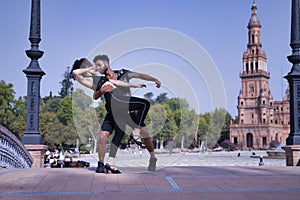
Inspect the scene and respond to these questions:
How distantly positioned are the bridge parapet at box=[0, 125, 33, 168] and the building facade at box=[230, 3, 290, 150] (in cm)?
9024

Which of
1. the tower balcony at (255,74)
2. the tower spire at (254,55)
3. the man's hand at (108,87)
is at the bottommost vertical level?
the man's hand at (108,87)

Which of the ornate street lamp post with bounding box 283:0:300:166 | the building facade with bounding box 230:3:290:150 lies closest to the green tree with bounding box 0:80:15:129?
the ornate street lamp post with bounding box 283:0:300:166

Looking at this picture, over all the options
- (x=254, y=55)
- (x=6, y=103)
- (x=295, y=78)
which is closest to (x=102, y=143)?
(x=295, y=78)

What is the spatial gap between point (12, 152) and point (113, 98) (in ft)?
16.8

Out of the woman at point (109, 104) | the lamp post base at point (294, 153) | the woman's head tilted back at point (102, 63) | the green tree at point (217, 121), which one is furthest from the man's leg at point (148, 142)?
the lamp post base at point (294, 153)

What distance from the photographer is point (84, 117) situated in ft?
33.9

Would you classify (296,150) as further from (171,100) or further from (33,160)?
(33,160)

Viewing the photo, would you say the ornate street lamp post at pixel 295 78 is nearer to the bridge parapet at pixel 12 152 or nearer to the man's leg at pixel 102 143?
the man's leg at pixel 102 143

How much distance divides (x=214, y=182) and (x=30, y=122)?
22.4 feet

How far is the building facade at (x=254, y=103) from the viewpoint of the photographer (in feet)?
319

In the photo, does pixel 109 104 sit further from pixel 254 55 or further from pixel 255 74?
pixel 254 55

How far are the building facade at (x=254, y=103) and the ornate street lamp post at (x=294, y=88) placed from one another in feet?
284

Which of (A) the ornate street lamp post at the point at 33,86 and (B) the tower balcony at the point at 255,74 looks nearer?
(A) the ornate street lamp post at the point at 33,86

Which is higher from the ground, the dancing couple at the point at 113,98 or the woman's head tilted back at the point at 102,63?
the woman's head tilted back at the point at 102,63
